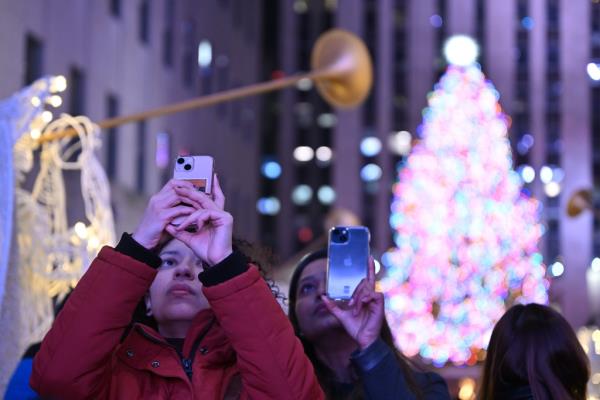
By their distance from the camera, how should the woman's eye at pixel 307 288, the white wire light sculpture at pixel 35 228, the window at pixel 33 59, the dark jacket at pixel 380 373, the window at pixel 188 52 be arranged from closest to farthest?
the dark jacket at pixel 380 373, the woman's eye at pixel 307 288, the white wire light sculpture at pixel 35 228, the window at pixel 33 59, the window at pixel 188 52

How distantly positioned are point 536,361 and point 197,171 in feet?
4.97

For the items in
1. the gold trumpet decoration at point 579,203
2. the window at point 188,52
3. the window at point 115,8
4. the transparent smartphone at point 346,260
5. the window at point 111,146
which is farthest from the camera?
the window at point 188,52

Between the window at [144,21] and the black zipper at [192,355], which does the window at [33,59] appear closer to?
the window at [144,21]

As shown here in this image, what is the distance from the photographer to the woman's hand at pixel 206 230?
3.43 meters

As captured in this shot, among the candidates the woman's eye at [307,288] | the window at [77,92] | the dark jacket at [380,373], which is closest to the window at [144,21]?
the window at [77,92]

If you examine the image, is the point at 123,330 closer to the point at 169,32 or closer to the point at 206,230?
the point at 206,230

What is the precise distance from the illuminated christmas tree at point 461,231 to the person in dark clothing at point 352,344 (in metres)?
16.2

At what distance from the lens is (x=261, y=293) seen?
3412 millimetres

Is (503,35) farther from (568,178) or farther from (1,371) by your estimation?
(1,371)

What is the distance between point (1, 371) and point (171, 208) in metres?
2.69

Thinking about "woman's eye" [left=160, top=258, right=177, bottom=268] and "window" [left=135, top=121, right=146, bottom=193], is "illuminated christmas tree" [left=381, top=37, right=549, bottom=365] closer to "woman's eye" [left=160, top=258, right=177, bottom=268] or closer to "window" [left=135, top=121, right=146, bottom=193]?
"window" [left=135, top=121, right=146, bottom=193]

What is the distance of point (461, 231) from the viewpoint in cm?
2180

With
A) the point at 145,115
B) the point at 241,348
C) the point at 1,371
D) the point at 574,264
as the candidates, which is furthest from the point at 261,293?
the point at 574,264

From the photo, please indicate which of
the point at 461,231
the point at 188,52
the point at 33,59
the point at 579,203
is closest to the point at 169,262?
the point at 579,203
